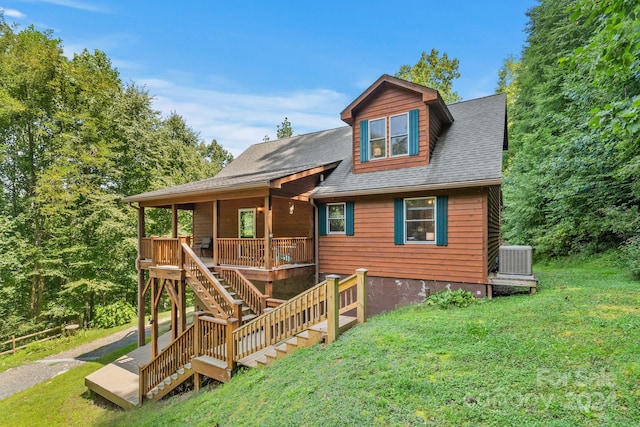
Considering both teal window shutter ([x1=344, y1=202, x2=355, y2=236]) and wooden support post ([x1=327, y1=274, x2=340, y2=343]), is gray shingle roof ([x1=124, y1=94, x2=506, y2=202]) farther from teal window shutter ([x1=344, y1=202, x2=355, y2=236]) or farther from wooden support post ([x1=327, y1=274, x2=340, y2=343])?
wooden support post ([x1=327, y1=274, x2=340, y2=343])

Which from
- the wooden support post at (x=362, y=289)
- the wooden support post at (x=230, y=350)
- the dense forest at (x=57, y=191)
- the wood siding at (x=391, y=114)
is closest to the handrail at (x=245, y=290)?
the wooden support post at (x=230, y=350)

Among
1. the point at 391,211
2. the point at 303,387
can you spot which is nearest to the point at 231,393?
the point at 303,387

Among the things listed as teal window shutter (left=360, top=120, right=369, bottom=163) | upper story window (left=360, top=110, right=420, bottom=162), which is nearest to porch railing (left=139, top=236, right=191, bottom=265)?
teal window shutter (left=360, top=120, right=369, bottom=163)

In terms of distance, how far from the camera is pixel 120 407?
7754 millimetres

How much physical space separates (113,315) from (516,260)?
1898cm

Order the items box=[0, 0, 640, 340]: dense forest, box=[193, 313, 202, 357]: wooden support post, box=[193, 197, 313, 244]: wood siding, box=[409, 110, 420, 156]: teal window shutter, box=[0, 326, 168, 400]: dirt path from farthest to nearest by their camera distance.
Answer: box=[0, 0, 640, 340]: dense forest
box=[193, 197, 313, 244]: wood siding
box=[0, 326, 168, 400]: dirt path
box=[409, 110, 420, 156]: teal window shutter
box=[193, 313, 202, 357]: wooden support post

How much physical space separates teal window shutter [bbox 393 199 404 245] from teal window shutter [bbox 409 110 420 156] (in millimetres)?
1666

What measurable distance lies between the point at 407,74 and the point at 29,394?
24647 millimetres

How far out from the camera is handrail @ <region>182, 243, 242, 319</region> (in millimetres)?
7379

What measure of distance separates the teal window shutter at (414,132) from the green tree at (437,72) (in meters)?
13.2

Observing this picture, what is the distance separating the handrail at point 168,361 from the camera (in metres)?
7.00

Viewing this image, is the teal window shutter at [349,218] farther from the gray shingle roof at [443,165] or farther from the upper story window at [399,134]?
the upper story window at [399,134]

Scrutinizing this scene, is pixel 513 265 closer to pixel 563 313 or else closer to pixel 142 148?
pixel 563 313

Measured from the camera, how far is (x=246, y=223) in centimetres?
1340
